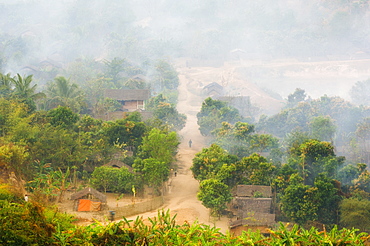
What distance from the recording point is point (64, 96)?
4281 cm

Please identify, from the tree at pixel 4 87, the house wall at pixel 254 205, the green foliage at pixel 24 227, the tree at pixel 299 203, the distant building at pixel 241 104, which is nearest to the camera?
→ the green foliage at pixel 24 227

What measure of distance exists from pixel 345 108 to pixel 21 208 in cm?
5088

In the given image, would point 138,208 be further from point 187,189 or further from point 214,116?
point 214,116

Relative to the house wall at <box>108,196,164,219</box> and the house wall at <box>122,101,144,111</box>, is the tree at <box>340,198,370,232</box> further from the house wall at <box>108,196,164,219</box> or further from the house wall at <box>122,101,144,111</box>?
the house wall at <box>122,101,144,111</box>

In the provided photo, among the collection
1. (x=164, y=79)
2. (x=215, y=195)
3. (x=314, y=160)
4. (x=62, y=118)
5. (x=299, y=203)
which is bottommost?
(x=299, y=203)

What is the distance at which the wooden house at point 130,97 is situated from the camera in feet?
167

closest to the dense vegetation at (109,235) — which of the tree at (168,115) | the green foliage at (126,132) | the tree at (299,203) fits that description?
the tree at (299,203)

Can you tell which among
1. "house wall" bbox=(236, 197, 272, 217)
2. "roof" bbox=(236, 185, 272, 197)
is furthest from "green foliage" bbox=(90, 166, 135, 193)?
"house wall" bbox=(236, 197, 272, 217)

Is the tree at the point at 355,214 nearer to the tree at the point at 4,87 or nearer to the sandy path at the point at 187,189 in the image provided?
the sandy path at the point at 187,189

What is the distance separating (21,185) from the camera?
76.5 feet

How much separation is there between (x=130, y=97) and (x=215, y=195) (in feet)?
94.4

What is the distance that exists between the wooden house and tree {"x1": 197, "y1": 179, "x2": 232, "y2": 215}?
27.6m

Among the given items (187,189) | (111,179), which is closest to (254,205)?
(187,189)

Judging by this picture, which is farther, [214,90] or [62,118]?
[214,90]
